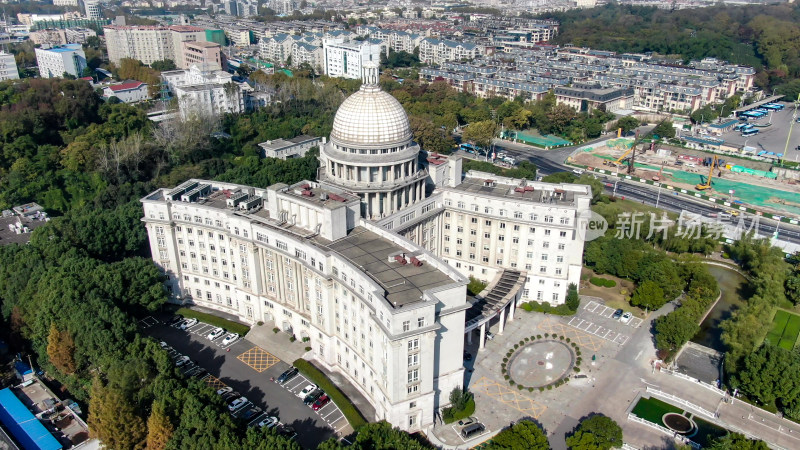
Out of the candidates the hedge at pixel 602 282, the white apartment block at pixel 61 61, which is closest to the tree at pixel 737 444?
the hedge at pixel 602 282

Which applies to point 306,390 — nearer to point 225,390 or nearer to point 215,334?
point 225,390

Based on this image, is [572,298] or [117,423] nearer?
[117,423]

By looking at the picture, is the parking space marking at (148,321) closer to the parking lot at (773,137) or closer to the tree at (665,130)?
the tree at (665,130)

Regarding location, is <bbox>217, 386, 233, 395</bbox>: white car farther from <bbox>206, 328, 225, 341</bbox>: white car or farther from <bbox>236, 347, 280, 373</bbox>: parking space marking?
<bbox>206, 328, 225, 341</bbox>: white car

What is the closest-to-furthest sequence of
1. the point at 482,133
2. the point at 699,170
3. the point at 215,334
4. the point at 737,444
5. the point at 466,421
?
the point at 737,444, the point at 466,421, the point at 215,334, the point at 482,133, the point at 699,170

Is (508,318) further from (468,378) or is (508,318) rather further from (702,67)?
(702,67)

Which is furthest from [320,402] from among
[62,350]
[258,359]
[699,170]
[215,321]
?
[699,170]
